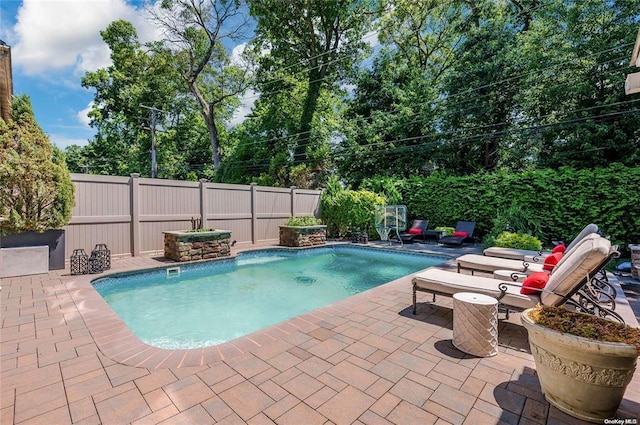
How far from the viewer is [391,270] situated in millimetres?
7773

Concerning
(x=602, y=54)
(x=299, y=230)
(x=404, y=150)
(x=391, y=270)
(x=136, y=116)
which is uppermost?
(x=136, y=116)

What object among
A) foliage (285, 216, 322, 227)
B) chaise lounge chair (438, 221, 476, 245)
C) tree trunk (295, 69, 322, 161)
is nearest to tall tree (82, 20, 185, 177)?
tree trunk (295, 69, 322, 161)

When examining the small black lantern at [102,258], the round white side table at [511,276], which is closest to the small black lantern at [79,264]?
the small black lantern at [102,258]

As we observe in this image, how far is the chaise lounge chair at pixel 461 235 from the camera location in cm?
988

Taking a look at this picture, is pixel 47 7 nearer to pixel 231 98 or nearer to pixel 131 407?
pixel 131 407

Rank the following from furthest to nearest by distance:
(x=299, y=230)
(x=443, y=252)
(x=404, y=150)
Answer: (x=404, y=150) → (x=299, y=230) → (x=443, y=252)

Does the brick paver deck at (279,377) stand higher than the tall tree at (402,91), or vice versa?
the tall tree at (402,91)

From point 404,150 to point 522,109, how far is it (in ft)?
17.2

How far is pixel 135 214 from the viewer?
25.3 ft

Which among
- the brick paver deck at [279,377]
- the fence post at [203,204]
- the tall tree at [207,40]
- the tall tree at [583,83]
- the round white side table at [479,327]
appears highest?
the tall tree at [207,40]

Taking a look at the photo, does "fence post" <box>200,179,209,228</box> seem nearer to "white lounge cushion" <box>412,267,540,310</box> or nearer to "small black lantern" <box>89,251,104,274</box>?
"small black lantern" <box>89,251,104,274</box>

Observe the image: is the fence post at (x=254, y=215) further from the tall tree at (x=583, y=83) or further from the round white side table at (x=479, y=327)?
→ the tall tree at (x=583, y=83)

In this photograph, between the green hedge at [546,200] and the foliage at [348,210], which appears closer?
the green hedge at [546,200]

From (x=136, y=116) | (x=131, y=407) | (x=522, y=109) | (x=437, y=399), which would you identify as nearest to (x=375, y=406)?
(x=437, y=399)
